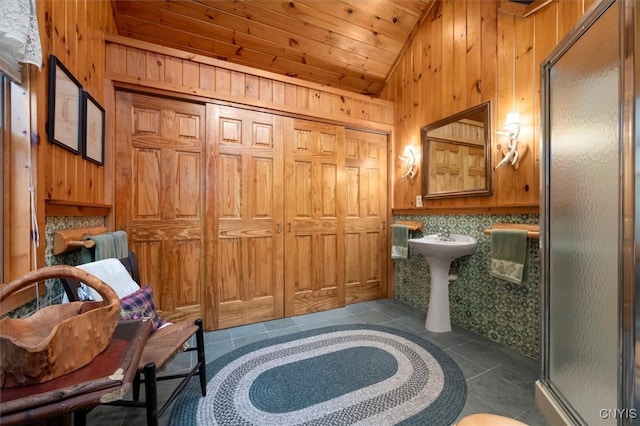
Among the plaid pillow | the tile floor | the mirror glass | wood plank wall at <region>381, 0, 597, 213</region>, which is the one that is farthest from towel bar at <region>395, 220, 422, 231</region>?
the plaid pillow

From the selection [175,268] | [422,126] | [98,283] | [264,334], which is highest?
[422,126]

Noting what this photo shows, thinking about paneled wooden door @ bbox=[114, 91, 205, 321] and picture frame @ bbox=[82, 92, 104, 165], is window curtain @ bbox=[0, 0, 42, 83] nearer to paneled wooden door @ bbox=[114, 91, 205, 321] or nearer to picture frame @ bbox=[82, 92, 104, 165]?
picture frame @ bbox=[82, 92, 104, 165]

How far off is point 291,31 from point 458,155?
209 centimetres

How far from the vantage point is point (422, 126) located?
2.68 metres

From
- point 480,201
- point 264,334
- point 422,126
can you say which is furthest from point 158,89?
point 480,201

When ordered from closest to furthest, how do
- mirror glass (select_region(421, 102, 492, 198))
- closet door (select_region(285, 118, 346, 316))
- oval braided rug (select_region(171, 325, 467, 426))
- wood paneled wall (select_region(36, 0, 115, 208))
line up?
wood paneled wall (select_region(36, 0, 115, 208))
oval braided rug (select_region(171, 325, 467, 426))
mirror glass (select_region(421, 102, 492, 198))
closet door (select_region(285, 118, 346, 316))

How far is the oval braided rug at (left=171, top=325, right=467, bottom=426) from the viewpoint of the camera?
1279mm

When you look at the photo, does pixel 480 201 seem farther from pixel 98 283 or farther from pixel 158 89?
pixel 158 89

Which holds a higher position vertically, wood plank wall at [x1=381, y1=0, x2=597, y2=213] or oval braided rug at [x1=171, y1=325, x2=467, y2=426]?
wood plank wall at [x1=381, y1=0, x2=597, y2=213]

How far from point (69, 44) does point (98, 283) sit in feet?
5.06

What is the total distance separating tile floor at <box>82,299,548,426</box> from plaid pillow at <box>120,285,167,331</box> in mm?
500

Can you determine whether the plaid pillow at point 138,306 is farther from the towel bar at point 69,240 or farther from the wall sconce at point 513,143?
the wall sconce at point 513,143

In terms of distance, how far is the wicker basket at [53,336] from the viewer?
0.57 metres

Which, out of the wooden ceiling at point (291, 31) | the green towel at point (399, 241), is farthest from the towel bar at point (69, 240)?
the green towel at point (399, 241)
